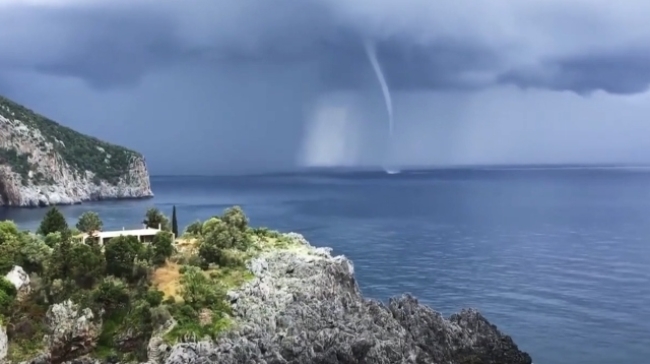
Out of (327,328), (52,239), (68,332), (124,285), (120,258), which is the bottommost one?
(327,328)

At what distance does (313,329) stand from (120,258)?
16345 mm

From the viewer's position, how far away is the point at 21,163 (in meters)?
198

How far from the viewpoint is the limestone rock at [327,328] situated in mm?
45719

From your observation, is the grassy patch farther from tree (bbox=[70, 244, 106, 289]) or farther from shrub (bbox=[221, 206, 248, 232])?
shrub (bbox=[221, 206, 248, 232])

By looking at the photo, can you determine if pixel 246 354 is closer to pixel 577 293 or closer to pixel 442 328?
pixel 442 328

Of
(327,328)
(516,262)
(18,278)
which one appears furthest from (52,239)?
(516,262)

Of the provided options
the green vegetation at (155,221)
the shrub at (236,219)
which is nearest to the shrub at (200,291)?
the shrub at (236,219)

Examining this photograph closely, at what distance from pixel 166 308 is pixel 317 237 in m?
80.1

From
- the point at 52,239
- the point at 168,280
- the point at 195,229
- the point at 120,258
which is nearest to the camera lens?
the point at 120,258

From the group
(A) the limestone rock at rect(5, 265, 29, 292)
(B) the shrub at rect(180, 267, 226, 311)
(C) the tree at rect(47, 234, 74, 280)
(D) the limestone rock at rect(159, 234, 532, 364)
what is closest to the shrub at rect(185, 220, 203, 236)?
(D) the limestone rock at rect(159, 234, 532, 364)

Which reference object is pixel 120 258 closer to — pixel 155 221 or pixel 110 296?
pixel 110 296

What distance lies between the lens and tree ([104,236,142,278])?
51531mm

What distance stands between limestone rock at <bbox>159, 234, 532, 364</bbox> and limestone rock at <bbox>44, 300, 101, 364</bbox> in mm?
6603

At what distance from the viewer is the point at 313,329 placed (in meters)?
49.2
